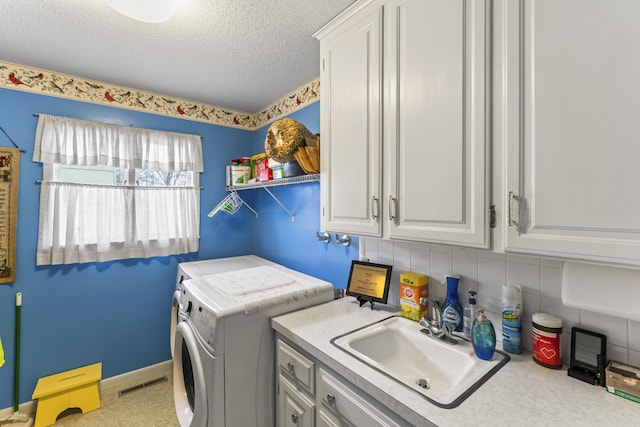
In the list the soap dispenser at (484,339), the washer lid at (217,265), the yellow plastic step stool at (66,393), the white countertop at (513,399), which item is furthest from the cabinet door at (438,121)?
the yellow plastic step stool at (66,393)

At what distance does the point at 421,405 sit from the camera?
0.80m

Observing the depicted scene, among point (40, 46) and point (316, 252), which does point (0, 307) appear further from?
point (316, 252)

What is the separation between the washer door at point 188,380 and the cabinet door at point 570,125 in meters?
1.50

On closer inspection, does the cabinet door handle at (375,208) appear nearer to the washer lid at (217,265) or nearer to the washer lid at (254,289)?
the washer lid at (254,289)

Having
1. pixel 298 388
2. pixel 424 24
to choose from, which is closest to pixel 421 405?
pixel 298 388

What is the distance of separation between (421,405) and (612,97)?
94cm

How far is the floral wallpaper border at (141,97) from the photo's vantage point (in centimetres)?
192

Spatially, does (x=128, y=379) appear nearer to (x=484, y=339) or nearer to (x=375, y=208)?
(x=375, y=208)

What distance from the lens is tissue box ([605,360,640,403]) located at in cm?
80

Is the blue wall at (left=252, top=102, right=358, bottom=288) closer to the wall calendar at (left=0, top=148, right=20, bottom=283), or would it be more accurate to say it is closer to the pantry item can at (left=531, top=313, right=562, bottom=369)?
the pantry item can at (left=531, top=313, right=562, bottom=369)

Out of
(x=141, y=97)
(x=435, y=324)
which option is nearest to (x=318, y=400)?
(x=435, y=324)

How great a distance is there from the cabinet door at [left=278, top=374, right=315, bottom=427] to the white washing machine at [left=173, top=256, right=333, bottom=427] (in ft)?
0.34

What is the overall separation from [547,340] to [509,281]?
0.24 meters

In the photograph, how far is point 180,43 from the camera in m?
1.62
